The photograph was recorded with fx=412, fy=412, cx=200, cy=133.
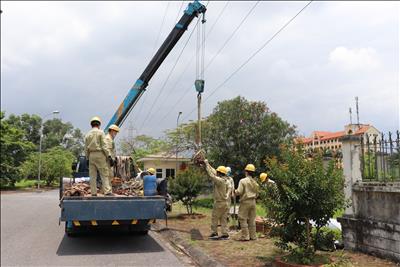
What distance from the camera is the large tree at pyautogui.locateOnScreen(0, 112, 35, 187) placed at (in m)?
41.7

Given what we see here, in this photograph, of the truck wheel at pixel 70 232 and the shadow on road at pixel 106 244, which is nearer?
the shadow on road at pixel 106 244

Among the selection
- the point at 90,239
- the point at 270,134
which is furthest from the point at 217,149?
the point at 90,239

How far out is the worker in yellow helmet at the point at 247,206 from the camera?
31.2ft

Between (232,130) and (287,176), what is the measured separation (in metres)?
18.7

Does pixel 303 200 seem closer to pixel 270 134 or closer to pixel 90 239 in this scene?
pixel 90 239

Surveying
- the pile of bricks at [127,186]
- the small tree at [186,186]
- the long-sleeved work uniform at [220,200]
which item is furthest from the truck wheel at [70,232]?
the small tree at [186,186]

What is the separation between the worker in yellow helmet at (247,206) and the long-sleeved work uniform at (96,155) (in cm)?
306

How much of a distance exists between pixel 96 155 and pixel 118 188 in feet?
5.64

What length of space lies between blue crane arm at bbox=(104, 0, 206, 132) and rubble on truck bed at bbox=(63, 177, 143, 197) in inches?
174

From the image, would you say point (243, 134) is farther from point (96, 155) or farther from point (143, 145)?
point (143, 145)

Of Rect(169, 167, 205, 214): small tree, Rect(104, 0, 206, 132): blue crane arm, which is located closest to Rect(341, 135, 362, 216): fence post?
Rect(169, 167, 205, 214): small tree

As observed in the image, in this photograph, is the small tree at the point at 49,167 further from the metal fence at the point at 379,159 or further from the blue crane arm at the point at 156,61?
the metal fence at the point at 379,159

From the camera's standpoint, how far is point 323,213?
6691 mm

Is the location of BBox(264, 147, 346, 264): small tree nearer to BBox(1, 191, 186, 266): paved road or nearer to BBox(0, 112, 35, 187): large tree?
BBox(1, 191, 186, 266): paved road
